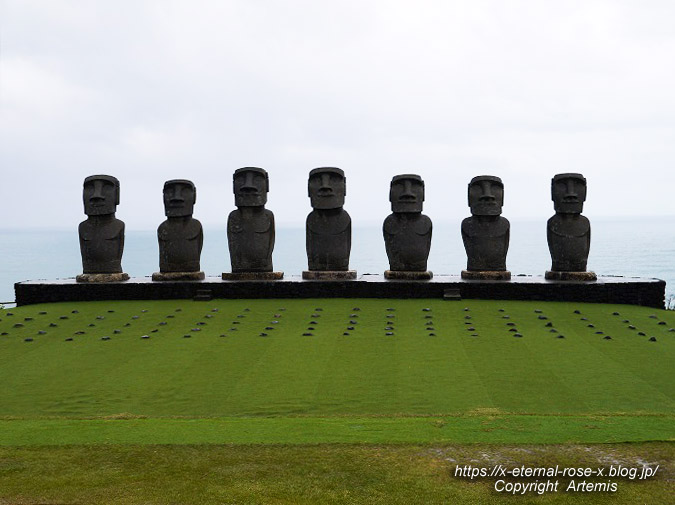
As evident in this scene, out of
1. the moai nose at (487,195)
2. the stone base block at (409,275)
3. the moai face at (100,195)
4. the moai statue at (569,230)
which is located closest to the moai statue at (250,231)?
the stone base block at (409,275)

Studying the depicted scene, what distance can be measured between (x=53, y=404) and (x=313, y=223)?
32.2ft

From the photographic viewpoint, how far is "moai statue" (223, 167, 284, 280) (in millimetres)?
17938

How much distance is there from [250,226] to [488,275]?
5992 millimetres

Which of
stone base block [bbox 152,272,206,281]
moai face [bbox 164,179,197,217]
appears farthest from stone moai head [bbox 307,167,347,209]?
stone base block [bbox 152,272,206,281]

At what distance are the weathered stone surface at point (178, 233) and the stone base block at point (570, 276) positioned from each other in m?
8.74

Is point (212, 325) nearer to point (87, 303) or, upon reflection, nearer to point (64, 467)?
point (87, 303)

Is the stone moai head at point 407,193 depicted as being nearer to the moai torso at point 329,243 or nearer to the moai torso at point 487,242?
the moai torso at point 329,243

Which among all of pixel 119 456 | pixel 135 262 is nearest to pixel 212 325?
pixel 119 456

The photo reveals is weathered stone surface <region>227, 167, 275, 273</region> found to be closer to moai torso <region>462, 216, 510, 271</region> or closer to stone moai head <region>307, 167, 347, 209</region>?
stone moai head <region>307, 167, 347, 209</region>

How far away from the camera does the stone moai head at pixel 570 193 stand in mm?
17484

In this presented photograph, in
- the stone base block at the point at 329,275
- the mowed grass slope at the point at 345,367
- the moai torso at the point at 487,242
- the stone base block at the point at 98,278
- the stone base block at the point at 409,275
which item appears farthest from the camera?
the stone base block at the point at 98,278

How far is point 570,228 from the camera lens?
57.6 feet

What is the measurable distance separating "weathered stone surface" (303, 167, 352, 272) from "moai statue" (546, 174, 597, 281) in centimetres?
501

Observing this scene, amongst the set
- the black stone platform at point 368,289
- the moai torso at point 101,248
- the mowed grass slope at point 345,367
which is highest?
the moai torso at point 101,248
